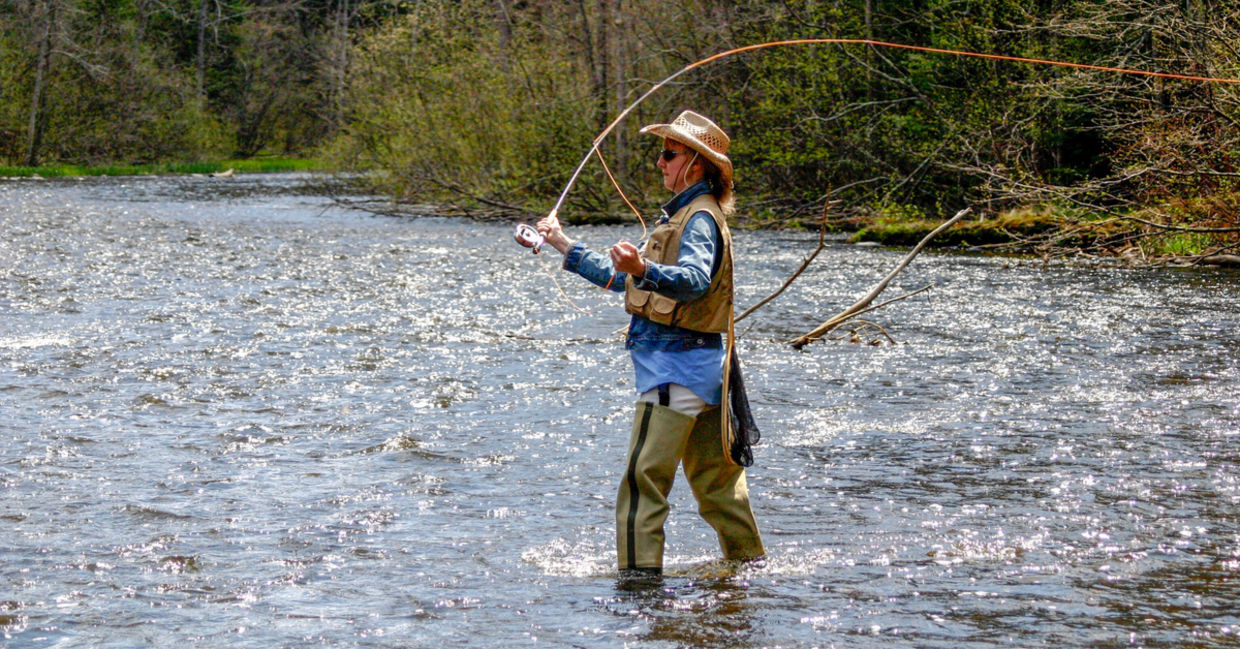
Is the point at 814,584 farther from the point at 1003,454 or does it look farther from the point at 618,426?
the point at 618,426

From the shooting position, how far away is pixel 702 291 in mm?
4801

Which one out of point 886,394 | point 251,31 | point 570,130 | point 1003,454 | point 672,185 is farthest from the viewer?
point 251,31

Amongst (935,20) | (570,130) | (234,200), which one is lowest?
(234,200)

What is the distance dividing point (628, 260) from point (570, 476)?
2.89m

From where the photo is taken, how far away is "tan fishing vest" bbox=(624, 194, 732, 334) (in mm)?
5000

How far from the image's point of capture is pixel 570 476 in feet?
23.8

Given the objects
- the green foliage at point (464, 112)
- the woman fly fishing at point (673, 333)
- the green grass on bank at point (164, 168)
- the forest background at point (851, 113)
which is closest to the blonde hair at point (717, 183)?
the woman fly fishing at point (673, 333)

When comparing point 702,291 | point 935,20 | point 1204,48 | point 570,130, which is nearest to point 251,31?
point 570,130

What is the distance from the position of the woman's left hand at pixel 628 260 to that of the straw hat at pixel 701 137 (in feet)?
1.93

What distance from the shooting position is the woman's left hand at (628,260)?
455cm

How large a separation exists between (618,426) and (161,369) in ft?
12.8

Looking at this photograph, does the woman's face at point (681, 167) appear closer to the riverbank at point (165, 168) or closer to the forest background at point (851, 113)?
the forest background at point (851, 113)

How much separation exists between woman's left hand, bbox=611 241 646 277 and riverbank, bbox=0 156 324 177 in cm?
3245

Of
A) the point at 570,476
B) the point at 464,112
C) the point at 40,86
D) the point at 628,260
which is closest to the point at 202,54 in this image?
the point at 40,86
